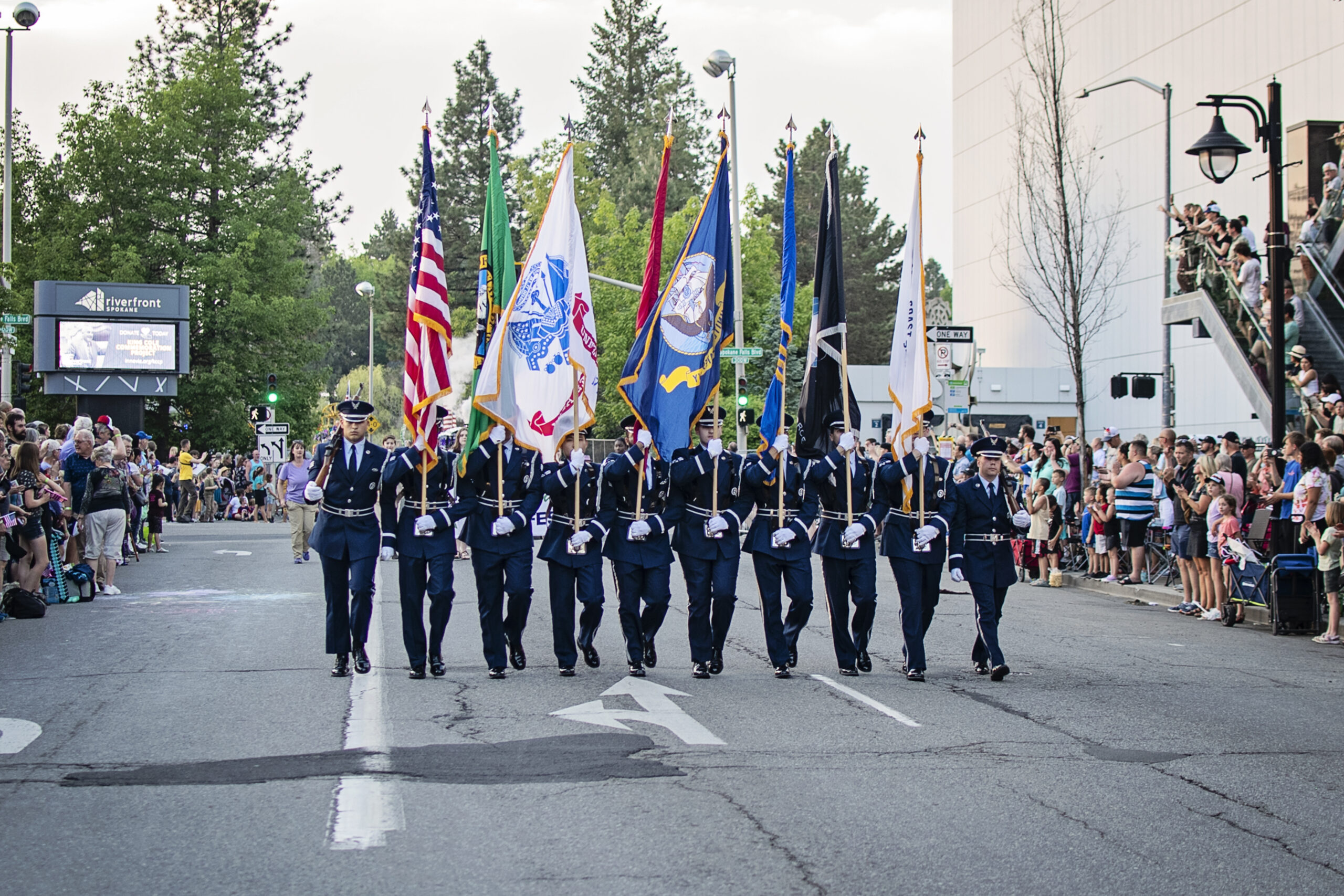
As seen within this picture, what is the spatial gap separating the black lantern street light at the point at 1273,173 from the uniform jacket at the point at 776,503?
720 centimetres

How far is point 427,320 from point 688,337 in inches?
84.5

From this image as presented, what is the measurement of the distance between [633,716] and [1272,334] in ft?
38.1

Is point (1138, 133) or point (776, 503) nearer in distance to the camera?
point (776, 503)

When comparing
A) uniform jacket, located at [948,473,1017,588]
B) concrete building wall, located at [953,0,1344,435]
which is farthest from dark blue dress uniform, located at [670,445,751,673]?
concrete building wall, located at [953,0,1344,435]

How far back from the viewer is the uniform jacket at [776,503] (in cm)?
1092

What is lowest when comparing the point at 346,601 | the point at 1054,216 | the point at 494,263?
the point at 346,601

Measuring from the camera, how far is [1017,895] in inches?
205

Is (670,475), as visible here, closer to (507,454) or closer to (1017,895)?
(507,454)

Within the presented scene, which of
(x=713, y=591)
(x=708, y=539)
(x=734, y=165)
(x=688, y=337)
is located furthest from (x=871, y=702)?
(x=734, y=165)

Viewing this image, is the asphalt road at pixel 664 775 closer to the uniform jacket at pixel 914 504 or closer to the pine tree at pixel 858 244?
the uniform jacket at pixel 914 504

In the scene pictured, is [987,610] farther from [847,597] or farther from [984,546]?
[847,597]

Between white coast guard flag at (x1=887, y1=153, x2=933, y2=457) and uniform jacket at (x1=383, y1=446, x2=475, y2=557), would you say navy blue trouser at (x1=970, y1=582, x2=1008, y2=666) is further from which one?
uniform jacket at (x1=383, y1=446, x2=475, y2=557)

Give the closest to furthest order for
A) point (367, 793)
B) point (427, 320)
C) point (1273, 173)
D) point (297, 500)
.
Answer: point (367, 793) < point (427, 320) < point (1273, 173) < point (297, 500)

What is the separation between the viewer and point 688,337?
11812 mm
